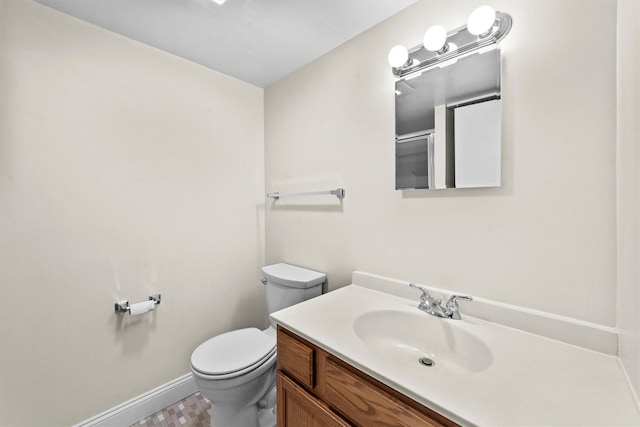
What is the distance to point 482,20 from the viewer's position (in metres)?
0.93

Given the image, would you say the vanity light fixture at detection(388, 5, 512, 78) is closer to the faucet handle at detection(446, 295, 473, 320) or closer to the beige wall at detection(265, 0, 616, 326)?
the beige wall at detection(265, 0, 616, 326)

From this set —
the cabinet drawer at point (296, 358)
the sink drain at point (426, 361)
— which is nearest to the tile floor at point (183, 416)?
the cabinet drawer at point (296, 358)

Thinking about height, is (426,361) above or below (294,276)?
below

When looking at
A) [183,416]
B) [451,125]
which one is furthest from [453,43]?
[183,416]

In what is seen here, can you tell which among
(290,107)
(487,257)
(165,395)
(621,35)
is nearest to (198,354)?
(165,395)

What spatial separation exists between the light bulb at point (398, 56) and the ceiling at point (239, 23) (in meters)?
0.23

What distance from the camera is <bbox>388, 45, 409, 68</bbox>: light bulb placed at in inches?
45.3

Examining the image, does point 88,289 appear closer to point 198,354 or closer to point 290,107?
point 198,354

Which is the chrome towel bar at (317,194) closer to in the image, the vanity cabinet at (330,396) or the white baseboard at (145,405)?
the vanity cabinet at (330,396)

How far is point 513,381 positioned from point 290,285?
43.0 inches

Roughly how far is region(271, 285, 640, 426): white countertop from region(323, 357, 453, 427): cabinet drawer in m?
0.05

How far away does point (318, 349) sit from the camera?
87 cm

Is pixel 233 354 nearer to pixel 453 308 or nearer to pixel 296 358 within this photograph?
pixel 296 358

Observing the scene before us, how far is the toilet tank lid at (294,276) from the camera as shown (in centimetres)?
149
